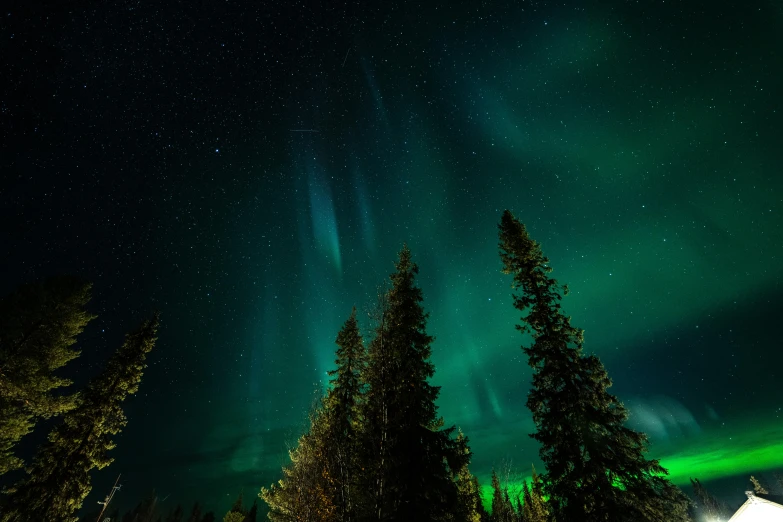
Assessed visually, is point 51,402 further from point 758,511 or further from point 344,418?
point 758,511

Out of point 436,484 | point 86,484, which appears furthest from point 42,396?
point 436,484

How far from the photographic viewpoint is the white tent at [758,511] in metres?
25.3

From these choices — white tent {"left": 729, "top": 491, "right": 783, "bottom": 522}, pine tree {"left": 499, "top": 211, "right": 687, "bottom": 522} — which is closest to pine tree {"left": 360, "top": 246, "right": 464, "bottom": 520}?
pine tree {"left": 499, "top": 211, "right": 687, "bottom": 522}

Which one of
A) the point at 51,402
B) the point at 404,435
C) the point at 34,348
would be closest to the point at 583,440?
the point at 404,435

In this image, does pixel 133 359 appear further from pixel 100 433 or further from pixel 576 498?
pixel 576 498

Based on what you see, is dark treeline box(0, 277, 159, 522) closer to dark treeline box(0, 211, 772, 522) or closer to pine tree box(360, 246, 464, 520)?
dark treeline box(0, 211, 772, 522)

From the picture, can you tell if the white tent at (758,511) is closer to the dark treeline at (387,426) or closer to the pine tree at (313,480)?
the dark treeline at (387,426)

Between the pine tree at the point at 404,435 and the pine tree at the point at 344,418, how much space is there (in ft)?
2.07

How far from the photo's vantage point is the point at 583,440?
41.3ft

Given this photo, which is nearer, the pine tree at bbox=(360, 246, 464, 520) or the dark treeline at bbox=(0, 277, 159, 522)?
the pine tree at bbox=(360, 246, 464, 520)

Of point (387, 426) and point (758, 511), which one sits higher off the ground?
point (387, 426)

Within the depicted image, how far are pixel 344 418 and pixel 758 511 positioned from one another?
35439mm

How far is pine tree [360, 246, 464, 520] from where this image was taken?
1046 cm

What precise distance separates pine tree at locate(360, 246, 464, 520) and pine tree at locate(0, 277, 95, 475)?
1668cm
